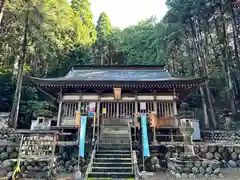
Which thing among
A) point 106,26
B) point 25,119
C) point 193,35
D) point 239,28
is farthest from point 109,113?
point 106,26

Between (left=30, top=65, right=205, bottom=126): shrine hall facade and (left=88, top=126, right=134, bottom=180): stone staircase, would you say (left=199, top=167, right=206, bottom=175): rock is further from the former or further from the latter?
(left=30, top=65, right=205, bottom=126): shrine hall facade

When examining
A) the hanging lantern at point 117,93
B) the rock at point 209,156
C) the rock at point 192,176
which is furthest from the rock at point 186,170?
the hanging lantern at point 117,93

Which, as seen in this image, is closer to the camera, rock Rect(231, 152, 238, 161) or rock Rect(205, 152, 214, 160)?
rock Rect(205, 152, 214, 160)

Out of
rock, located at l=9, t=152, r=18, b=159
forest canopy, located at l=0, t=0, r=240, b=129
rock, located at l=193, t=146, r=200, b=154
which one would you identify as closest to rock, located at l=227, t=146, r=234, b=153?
rock, located at l=193, t=146, r=200, b=154

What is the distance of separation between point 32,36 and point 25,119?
6926 mm

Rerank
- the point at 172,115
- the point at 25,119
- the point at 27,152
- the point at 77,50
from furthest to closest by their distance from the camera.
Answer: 1. the point at 77,50
2. the point at 25,119
3. the point at 172,115
4. the point at 27,152

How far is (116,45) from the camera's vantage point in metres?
25.0

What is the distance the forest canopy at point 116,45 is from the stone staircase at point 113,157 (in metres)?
7.83

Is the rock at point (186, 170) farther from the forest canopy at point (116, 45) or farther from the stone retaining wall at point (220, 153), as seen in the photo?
the forest canopy at point (116, 45)

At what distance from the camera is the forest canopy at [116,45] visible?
1412 cm

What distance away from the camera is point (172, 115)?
1059 centimetres

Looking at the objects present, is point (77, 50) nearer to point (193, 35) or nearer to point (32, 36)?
point (32, 36)

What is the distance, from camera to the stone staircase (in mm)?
5930

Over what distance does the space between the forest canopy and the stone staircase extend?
783cm
